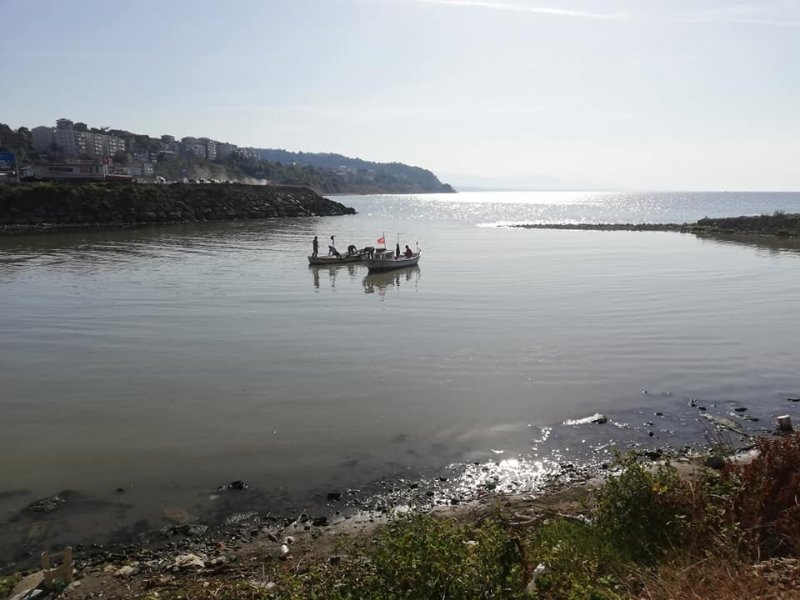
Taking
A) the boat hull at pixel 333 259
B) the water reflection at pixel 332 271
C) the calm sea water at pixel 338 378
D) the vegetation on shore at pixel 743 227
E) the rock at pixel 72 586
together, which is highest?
the vegetation on shore at pixel 743 227

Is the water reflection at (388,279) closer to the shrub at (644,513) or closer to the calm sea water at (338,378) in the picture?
the calm sea water at (338,378)

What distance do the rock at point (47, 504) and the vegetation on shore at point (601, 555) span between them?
128 inches

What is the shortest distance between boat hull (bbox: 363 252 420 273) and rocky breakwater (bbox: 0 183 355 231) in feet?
141

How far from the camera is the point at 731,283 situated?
109 feet

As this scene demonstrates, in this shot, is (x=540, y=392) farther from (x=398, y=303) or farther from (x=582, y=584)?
(x=398, y=303)

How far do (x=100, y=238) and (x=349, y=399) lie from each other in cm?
5074

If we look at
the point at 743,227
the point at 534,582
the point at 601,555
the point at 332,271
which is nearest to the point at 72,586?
the point at 534,582

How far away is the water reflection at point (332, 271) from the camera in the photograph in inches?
1403

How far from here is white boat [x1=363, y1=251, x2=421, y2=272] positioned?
38312mm

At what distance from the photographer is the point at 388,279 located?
35.8 meters

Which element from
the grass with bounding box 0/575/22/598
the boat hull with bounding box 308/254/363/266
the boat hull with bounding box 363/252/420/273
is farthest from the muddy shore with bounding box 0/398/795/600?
the boat hull with bounding box 308/254/363/266

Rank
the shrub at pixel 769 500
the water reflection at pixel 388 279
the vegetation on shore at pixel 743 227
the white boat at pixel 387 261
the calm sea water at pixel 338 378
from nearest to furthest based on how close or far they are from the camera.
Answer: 1. the shrub at pixel 769 500
2. the calm sea water at pixel 338 378
3. the water reflection at pixel 388 279
4. the white boat at pixel 387 261
5. the vegetation on shore at pixel 743 227

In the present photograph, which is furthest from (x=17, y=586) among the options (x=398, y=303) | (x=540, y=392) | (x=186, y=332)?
(x=398, y=303)

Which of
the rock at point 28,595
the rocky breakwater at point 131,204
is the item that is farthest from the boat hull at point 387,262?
the rocky breakwater at point 131,204
